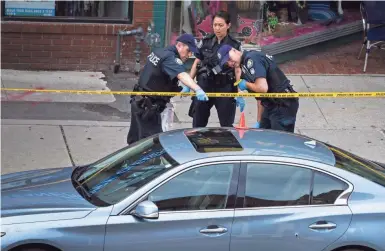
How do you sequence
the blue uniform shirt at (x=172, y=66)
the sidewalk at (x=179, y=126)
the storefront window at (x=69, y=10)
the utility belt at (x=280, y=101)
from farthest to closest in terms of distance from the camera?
the storefront window at (x=69, y=10) < the sidewalk at (x=179, y=126) < the utility belt at (x=280, y=101) < the blue uniform shirt at (x=172, y=66)

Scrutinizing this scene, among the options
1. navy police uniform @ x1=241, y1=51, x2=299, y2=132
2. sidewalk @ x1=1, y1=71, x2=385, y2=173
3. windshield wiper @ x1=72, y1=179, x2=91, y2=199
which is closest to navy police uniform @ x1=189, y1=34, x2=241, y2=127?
navy police uniform @ x1=241, y1=51, x2=299, y2=132

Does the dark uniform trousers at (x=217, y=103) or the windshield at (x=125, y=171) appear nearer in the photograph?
the windshield at (x=125, y=171)

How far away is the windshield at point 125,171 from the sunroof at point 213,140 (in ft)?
0.84

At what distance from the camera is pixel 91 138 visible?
9469 mm

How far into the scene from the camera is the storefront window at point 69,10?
1148cm

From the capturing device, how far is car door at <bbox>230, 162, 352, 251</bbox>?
5.64m

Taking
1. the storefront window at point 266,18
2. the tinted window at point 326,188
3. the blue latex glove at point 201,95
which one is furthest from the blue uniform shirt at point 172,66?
the storefront window at point 266,18

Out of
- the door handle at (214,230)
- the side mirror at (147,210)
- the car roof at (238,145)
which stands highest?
the car roof at (238,145)

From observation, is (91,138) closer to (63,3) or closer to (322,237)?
(63,3)

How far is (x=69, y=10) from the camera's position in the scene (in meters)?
11.7

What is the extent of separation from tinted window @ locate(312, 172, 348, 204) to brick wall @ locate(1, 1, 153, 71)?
21.0 ft

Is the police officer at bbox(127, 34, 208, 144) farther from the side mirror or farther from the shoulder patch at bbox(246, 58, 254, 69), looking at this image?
the side mirror

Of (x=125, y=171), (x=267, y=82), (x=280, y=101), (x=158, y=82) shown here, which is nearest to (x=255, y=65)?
(x=267, y=82)

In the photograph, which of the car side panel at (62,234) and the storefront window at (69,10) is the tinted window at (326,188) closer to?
the car side panel at (62,234)
